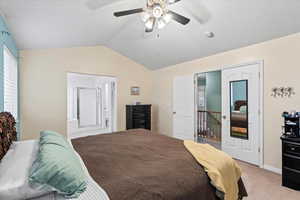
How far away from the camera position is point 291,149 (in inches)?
106

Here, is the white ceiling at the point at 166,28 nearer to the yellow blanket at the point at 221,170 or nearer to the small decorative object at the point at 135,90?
the small decorative object at the point at 135,90

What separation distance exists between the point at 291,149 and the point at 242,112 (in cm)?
129

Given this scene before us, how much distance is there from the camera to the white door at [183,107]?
507cm

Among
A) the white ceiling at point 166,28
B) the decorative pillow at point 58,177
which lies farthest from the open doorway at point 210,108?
the decorative pillow at point 58,177

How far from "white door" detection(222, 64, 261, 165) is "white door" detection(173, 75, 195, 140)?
985 mm

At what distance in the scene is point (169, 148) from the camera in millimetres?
2143

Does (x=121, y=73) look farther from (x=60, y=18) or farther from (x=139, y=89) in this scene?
(x=60, y=18)

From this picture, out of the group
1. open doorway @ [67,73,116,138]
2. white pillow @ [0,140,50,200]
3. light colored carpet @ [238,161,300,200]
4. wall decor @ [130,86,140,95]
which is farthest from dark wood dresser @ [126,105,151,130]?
white pillow @ [0,140,50,200]

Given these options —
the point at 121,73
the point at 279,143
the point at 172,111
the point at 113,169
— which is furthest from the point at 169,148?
the point at 121,73

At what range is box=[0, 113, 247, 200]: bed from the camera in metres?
1.17

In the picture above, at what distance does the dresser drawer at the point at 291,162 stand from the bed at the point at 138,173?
1343mm

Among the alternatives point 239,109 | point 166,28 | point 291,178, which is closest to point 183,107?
point 239,109

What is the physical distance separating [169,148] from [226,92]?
2635 millimetres

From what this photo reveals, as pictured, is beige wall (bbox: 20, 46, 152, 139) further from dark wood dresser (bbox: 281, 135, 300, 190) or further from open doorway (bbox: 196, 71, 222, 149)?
dark wood dresser (bbox: 281, 135, 300, 190)
